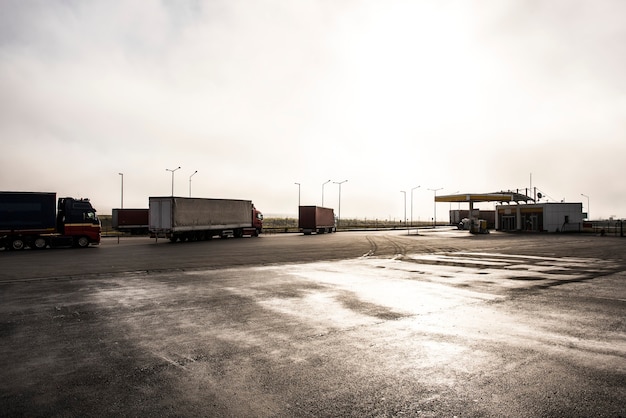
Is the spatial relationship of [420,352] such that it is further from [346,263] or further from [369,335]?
[346,263]

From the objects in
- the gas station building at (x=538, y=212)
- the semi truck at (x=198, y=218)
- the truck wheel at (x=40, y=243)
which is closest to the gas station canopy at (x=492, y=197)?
the gas station building at (x=538, y=212)

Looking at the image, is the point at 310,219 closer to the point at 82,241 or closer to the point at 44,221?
the point at 82,241

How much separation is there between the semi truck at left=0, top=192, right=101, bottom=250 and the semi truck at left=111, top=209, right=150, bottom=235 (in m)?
22.1

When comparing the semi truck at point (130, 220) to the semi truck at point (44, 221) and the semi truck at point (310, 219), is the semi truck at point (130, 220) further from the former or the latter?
the semi truck at point (44, 221)

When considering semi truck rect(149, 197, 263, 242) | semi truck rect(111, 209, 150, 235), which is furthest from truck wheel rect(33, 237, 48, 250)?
semi truck rect(111, 209, 150, 235)

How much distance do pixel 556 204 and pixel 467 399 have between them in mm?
66479

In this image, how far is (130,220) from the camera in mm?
52344

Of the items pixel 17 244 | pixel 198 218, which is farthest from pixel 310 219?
pixel 17 244

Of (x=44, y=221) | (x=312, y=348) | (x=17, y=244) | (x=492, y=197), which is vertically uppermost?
(x=492, y=197)

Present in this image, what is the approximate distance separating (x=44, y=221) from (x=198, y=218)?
12.1m

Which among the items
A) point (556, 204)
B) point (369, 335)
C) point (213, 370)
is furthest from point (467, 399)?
point (556, 204)

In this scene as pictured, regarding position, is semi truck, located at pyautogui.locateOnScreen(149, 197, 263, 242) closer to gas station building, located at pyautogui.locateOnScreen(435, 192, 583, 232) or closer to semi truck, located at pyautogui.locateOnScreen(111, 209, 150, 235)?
semi truck, located at pyautogui.locateOnScreen(111, 209, 150, 235)

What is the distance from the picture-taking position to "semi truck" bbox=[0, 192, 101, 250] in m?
27.2

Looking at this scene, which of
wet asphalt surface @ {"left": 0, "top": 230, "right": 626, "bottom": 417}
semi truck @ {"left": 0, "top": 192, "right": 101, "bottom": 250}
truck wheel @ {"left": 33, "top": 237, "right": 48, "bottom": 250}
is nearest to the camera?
wet asphalt surface @ {"left": 0, "top": 230, "right": 626, "bottom": 417}
